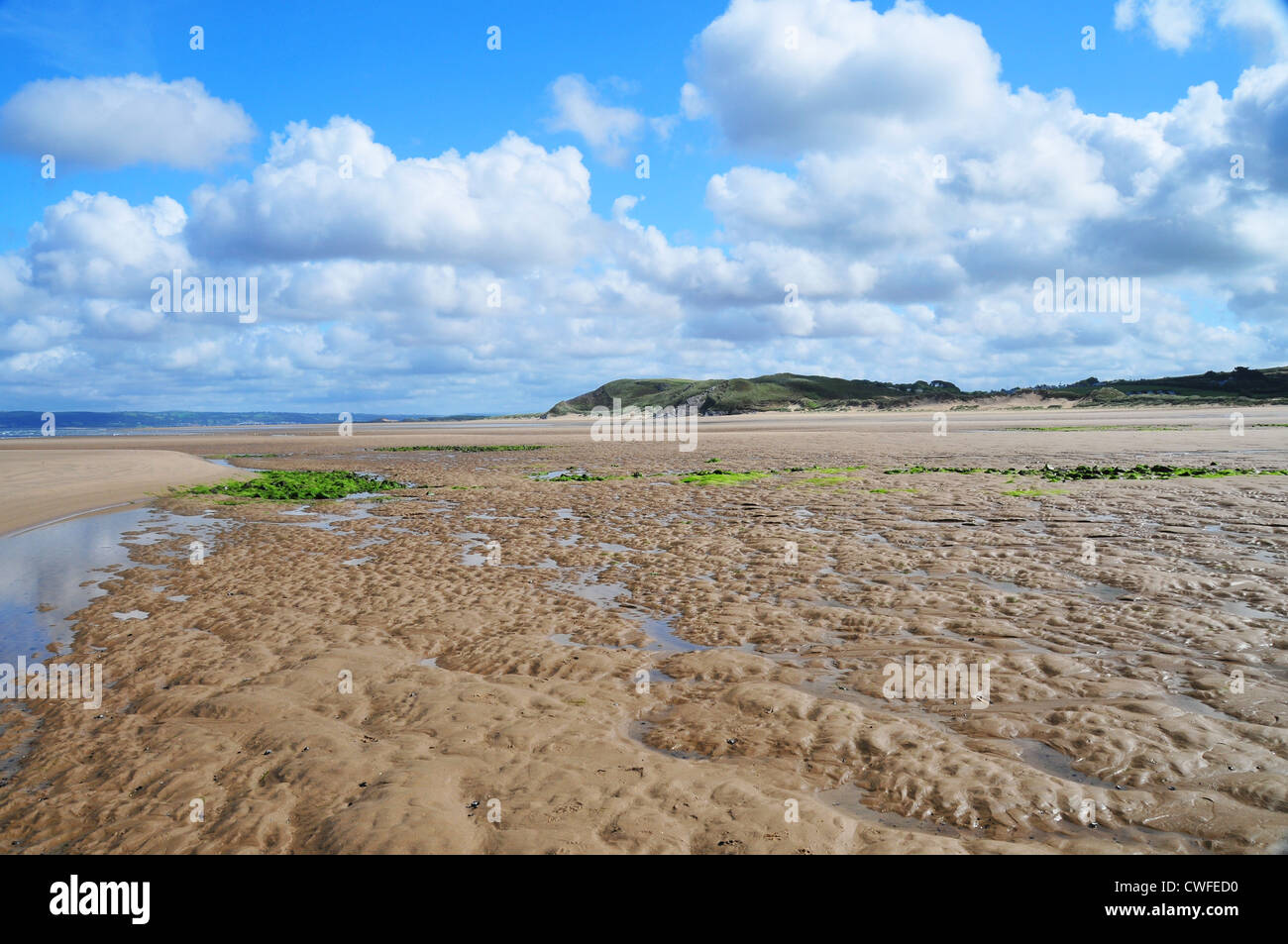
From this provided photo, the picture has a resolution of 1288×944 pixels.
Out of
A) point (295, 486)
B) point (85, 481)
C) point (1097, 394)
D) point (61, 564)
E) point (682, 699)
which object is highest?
point (1097, 394)

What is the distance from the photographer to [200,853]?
16.1ft

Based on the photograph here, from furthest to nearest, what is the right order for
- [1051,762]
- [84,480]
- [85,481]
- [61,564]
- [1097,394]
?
[1097,394] < [84,480] < [85,481] < [61,564] < [1051,762]

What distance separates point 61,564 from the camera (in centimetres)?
1510

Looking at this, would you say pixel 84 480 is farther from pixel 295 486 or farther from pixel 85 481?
pixel 295 486

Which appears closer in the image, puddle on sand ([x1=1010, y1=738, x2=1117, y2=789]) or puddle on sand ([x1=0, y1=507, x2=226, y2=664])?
puddle on sand ([x1=1010, y1=738, x2=1117, y2=789])

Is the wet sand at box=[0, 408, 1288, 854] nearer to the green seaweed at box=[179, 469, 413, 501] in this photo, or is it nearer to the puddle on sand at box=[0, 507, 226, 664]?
the puddle on sand at box=[0, 507, 226, 664]

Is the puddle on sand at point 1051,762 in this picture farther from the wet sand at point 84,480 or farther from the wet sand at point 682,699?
the wet sand at point 84,480

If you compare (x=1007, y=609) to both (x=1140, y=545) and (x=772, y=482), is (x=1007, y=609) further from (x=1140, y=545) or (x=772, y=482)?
(x=772, y=482)

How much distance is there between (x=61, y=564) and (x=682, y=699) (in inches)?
614

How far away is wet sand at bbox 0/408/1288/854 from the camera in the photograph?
5156 millimetres

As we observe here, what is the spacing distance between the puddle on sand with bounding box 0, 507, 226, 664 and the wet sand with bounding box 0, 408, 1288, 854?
1.66 feet

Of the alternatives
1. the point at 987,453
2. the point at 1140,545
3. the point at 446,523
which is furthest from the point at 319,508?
the point at 987,453

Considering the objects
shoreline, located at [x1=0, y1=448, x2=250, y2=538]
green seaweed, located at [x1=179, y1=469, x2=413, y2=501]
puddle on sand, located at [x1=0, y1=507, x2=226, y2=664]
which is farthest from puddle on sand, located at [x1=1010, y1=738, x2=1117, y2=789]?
green seaweed, located at [x1=179, y1=469, x2=413, y2=501]

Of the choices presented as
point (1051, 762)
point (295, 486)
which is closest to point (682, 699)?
point (1051, 762)
